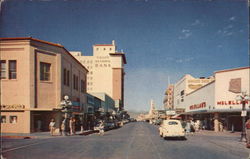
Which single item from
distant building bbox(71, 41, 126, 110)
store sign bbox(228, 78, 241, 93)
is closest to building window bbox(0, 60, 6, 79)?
store sign bbox(228, 78, 241, 93)

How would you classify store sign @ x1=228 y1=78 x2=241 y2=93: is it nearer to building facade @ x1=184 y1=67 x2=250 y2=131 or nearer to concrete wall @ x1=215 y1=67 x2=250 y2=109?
building facade @ x1=184 y1=67 x2=250 y2=131

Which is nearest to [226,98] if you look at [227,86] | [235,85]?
[227,86]

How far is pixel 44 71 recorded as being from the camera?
2816 centimetres

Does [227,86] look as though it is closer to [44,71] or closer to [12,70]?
[44,71]

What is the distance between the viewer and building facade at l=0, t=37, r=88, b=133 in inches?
1005

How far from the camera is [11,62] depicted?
26.6 metres

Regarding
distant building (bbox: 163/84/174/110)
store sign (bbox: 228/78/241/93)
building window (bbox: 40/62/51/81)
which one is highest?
building window (bbox: 40/62/51/81)

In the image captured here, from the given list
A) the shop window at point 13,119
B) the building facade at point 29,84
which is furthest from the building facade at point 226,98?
the shop window at point 13,119

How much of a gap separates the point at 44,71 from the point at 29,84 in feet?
9.33

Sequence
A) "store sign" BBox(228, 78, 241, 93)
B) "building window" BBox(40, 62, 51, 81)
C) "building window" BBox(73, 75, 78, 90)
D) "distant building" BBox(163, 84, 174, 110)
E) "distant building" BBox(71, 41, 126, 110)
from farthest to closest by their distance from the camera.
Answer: "distant building" BBox(71, 41, 126, 110) → "distant building" BBox(163, 84, 174, 110) → "building window" BBox(73, 75, 78, 90) → "store sign" BBox(228, 78, 241, 93) → "building window" BBox(40, 62, 51, 81)

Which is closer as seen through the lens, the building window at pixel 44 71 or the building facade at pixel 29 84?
the building facade at pixel 29 84

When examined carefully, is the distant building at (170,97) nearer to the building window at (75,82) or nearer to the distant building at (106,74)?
the distant building at (106,74)

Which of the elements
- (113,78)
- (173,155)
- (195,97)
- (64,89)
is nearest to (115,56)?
(113,78)

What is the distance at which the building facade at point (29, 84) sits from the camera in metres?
25.5
